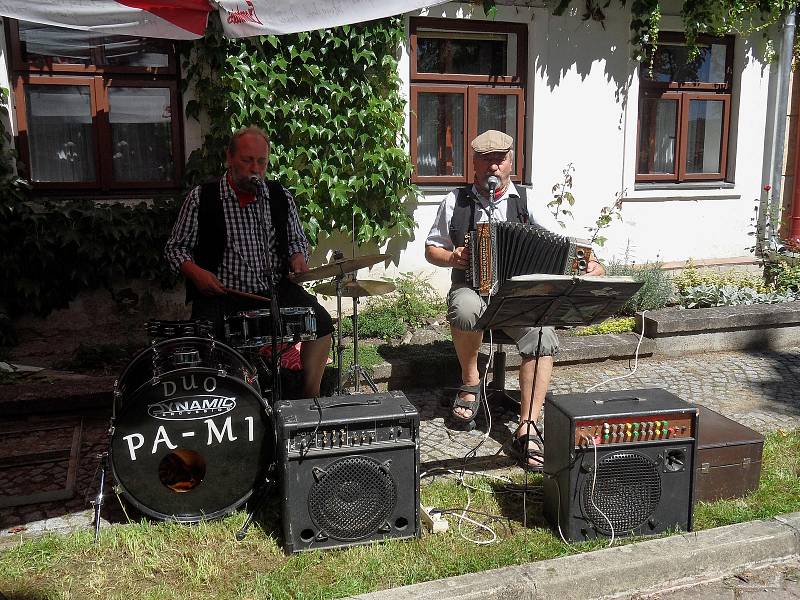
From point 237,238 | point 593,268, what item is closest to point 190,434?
point 237,238

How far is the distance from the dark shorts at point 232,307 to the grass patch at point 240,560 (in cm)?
109

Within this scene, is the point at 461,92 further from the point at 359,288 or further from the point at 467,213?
the point at 359,288

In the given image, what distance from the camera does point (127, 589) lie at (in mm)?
2906

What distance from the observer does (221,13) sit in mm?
3693

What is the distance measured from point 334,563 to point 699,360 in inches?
163

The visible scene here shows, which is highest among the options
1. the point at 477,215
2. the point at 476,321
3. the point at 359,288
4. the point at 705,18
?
the point at 705,18

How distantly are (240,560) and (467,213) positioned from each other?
2428 millimetres

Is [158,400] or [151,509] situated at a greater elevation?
[158,400]

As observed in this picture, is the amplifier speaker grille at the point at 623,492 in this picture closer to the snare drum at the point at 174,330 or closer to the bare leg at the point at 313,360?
the bare leg at the point at 313,360

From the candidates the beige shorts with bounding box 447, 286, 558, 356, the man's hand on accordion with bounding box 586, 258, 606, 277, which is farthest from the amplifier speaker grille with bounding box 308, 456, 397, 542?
the man's hand on accordion with bounding box 586, 258, 606, 277

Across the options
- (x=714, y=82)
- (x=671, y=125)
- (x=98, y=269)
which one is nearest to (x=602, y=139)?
(x=671, y=125)

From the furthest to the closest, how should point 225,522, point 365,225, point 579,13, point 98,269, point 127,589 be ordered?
point 579,13, point 365,225, point 98,269, point 225,522, point 127,589

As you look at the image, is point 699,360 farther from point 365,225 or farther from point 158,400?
point 158,400

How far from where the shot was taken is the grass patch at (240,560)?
2.90 metres
